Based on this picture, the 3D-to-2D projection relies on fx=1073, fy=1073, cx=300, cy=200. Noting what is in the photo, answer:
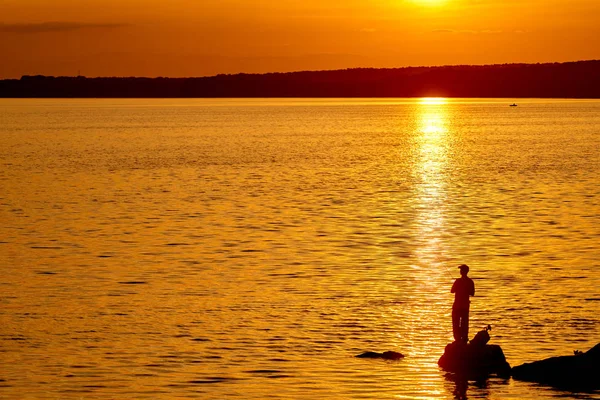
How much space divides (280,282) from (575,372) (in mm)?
18686

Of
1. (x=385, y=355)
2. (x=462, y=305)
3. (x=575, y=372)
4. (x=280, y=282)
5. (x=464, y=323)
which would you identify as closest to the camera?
(x=575, y=372)

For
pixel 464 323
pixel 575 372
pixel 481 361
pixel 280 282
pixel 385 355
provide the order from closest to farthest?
pixel 575 372 < pixel 481 361 < pixel 464 323 < pixel 385 355 < pixel 280 282

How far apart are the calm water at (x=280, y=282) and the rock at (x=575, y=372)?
2.57 feet

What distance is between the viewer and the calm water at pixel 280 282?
98.7 ft

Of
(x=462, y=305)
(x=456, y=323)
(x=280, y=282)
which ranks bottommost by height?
(x=280, y=282)

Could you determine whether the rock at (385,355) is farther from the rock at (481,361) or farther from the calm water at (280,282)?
the rock at (481,361)

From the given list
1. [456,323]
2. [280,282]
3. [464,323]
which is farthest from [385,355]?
[280,282]

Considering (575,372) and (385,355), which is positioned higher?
(575,372)

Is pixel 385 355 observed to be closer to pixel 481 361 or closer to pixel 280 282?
pixel 481 361

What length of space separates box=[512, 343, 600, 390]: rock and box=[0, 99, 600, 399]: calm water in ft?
2.57

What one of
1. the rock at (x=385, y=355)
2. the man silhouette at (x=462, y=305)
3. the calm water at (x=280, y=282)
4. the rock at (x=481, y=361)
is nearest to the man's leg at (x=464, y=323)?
the man silhouette at (x=462, y=305)

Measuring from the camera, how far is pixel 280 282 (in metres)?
45.0

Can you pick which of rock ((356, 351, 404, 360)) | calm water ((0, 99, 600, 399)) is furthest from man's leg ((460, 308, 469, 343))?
rock ((356, 351, 404, 360))

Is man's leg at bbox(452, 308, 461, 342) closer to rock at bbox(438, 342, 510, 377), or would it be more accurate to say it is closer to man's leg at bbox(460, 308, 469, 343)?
man's leg at bbox(460, 308, 469, 343)
